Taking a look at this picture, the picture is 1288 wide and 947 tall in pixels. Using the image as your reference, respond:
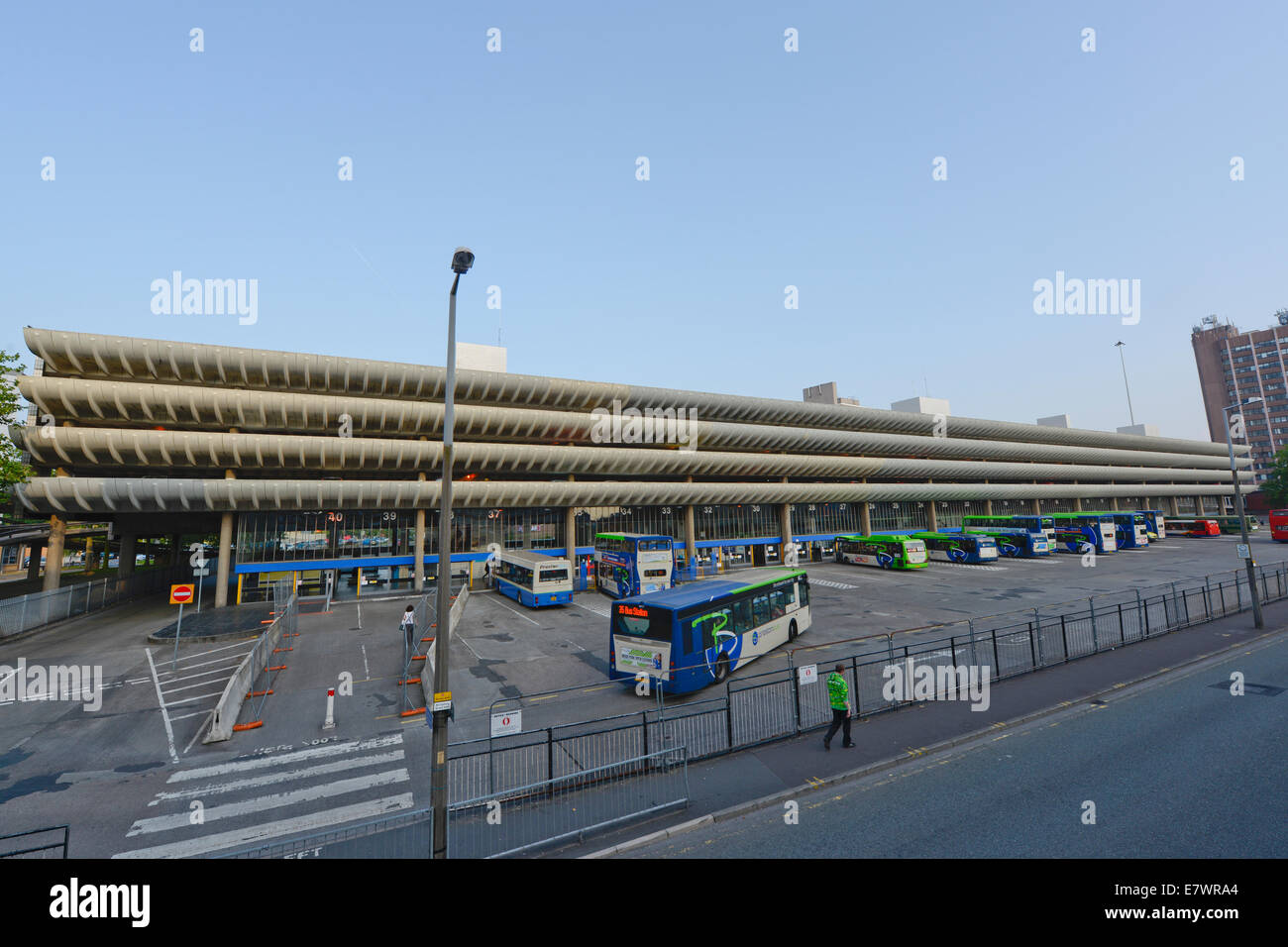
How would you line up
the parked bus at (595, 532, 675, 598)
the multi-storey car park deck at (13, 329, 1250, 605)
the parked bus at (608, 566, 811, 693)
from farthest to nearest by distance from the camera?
the multi-storey car park deck at (13, 329, 1250, 605) → the parked bus at (595, 532, 675, 598) → the parked bus at (608, 566, 811, 693)

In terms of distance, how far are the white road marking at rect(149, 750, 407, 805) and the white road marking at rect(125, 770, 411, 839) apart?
63cm

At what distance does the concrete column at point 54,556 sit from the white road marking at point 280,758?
27269 mm

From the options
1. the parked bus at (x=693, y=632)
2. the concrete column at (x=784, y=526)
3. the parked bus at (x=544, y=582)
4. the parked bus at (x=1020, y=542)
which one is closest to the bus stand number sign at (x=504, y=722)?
the parked bus at (x=693, y=632)

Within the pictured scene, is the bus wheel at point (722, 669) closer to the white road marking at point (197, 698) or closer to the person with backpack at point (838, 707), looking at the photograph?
the person with backpack at point (838, 707)

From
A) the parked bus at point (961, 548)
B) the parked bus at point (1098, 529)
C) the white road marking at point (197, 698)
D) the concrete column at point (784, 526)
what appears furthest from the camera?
the concrete column at point (784, 526)

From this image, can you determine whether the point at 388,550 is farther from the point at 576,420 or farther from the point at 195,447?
the point at 576,420

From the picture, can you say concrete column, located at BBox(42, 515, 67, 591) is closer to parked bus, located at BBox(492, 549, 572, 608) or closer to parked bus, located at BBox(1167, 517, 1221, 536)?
parked bus, located at BBox(492, 549, 572, 608)

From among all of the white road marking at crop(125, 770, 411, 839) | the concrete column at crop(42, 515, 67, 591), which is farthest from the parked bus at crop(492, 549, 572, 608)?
the concrete column at crop(42, 515, 67, 591)

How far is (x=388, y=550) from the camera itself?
133 feet

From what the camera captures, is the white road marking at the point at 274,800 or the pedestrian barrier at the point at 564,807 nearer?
the pedestrian barrier at the point at 564,807

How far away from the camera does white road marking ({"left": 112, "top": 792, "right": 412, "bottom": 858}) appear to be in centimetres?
852

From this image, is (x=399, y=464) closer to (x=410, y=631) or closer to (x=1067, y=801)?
(x=410, y=631)

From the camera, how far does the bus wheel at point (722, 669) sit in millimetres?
16609
